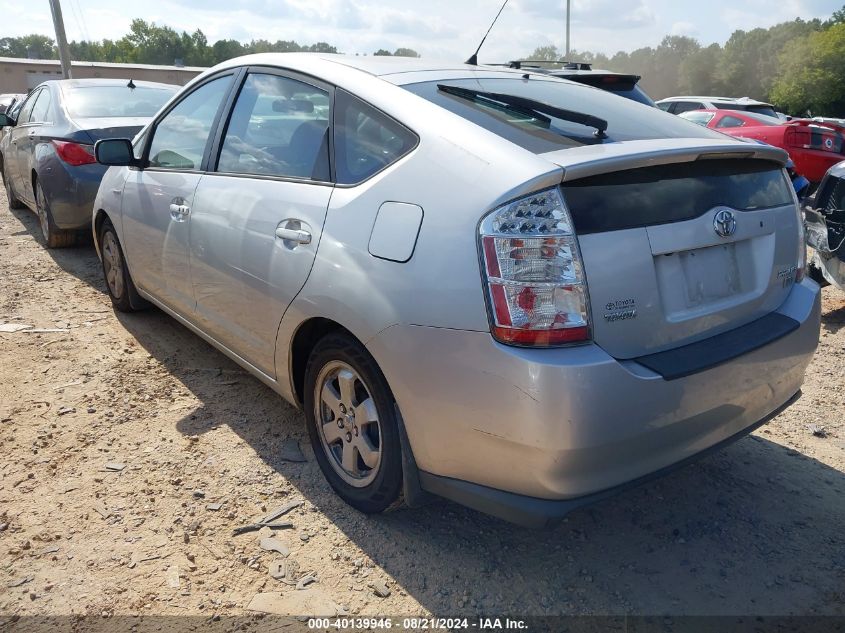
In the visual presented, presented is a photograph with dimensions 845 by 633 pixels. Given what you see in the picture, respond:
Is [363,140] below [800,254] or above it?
above

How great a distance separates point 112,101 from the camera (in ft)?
23.2

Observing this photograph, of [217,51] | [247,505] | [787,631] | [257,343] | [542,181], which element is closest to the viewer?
[542,181]

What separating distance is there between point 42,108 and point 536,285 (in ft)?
23.5

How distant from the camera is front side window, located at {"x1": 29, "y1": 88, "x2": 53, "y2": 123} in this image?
7182 mm

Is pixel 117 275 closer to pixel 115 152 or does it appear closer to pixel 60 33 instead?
pixel 115 152

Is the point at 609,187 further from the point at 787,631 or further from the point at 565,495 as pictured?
the point at 787,631

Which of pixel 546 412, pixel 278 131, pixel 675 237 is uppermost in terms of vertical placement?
pixel 278 131

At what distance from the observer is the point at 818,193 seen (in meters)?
5.11

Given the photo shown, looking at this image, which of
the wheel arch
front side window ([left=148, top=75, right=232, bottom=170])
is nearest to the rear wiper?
the wheel arch

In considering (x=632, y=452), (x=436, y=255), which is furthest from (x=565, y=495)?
(x=436, y=255)

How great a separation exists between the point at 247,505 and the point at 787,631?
2.02 meters

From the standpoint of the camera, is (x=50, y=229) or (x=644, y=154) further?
(x=50, y=229)

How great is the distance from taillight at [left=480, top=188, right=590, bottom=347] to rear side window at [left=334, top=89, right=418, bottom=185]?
Answer: 61cm

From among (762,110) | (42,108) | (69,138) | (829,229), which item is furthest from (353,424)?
(762,110)
